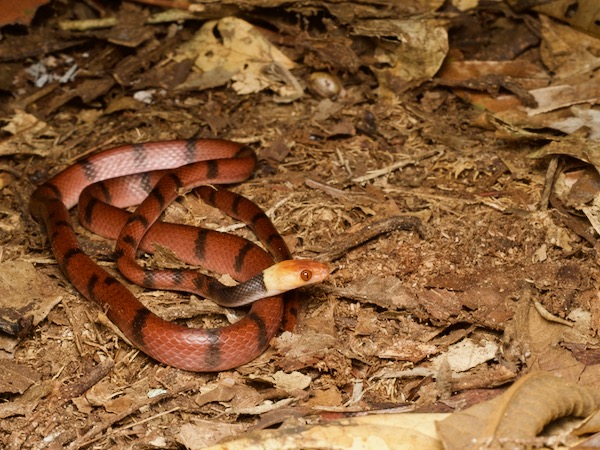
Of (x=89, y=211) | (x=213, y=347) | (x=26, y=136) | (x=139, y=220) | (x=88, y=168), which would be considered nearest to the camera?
(x=213, y=347)

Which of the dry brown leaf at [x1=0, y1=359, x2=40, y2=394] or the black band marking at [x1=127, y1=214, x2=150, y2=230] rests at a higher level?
the black band marking at [x1=127, y1=214, x2=150, y2=230]

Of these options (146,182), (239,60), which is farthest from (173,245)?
(239,60)

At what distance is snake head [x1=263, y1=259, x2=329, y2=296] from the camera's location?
21.2 ft

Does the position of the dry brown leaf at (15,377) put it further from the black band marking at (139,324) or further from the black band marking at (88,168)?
the black band marking at (88,168)

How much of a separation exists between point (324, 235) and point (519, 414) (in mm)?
3197

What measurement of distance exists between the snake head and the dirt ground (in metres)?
0.40

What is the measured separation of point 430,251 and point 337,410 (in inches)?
81.7

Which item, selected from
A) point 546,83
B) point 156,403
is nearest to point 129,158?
point 156,403

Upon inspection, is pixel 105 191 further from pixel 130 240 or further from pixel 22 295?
pixel 22 295

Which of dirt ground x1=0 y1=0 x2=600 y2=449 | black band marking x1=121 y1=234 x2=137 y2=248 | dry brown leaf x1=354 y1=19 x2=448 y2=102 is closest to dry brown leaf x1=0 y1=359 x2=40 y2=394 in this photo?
dirt ground x1=0 y1=0 x2=600 y2=449

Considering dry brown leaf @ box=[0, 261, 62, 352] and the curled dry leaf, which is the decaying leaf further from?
the curled dry leaf

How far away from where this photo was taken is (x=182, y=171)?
27.2ft

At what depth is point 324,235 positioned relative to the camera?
24.8 ft

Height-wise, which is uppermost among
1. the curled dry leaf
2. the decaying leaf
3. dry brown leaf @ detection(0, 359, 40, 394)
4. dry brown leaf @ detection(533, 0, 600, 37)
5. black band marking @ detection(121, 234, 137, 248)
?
dry brown leaf @ detection(533, 0, 600, 37)
